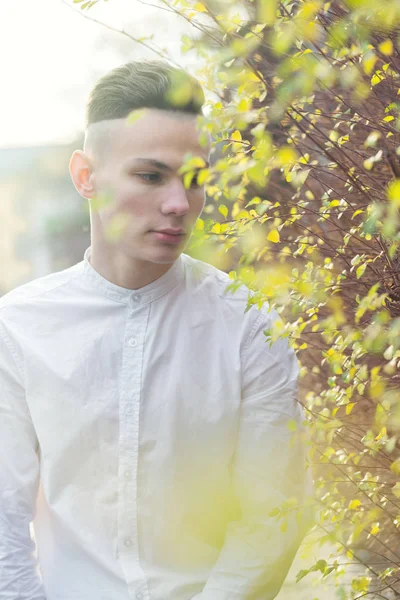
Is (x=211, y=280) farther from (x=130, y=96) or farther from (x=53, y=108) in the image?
(x=53, y=108)

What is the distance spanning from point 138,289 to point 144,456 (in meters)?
0.47

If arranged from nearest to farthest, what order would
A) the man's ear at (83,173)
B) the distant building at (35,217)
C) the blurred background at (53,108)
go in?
1. the man's ear at (83,173)
2. the blurred background at (53,108)
3. the distant building at (35,217)

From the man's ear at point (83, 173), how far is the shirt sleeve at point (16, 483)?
0.45 m

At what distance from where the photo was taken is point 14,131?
13.3 meters

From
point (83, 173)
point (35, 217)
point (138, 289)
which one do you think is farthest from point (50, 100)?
point (35, 217)

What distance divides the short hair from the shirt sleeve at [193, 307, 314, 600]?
0.63 meters

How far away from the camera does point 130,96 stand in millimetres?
2150

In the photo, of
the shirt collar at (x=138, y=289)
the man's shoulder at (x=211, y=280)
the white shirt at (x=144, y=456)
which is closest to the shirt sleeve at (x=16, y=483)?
the white shirt at (x=144, y=456)

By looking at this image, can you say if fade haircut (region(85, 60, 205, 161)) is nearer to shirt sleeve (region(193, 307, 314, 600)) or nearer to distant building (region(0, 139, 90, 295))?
shirt sleeve (region(193, 307, 314, 600))

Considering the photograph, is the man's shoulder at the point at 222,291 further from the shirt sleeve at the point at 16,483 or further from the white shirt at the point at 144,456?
the shirt sleeve at the point at 16,483

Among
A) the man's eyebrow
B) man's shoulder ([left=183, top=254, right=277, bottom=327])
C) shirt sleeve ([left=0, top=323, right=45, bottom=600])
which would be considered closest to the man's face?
the man's eyebrow

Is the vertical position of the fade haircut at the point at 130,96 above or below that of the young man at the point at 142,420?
above

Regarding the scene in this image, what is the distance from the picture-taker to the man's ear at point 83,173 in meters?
2.22

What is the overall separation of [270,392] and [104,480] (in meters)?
0.50
